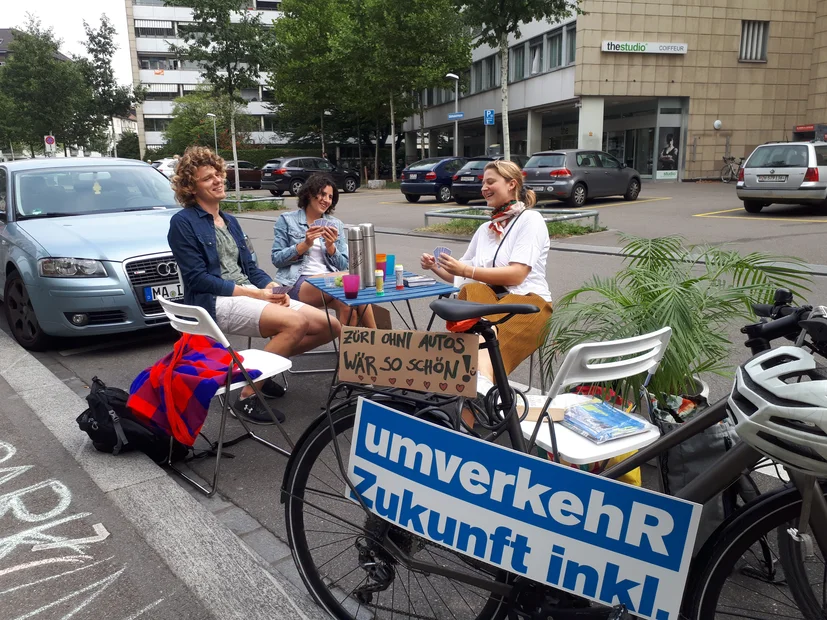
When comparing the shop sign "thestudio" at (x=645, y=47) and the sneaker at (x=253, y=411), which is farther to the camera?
the shop sign "thestudio" at (x=645, y=47)

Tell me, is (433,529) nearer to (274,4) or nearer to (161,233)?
(161,233)

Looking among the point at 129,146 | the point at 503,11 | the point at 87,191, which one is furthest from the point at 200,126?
the point at 87,191

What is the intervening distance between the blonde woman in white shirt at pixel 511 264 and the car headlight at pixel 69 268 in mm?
3118

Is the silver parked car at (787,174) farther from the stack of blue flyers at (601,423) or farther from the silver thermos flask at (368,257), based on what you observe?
the stack of blue flyers at (601,423)

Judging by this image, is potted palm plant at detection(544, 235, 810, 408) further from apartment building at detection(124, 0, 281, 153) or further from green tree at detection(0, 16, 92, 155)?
apartment building at detection(124, 0, 281, 153)

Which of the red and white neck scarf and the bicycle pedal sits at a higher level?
the red and white neck scarf

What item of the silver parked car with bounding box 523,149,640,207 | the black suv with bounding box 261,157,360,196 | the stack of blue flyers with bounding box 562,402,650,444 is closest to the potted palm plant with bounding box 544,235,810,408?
the stack of blue flyers with bounding box 562,402,650,444

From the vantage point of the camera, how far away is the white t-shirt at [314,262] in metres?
5.08

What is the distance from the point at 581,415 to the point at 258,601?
137 centimetres

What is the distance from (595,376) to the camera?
2.03 meters

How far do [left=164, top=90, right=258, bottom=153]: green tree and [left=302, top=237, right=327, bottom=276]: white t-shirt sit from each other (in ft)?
146

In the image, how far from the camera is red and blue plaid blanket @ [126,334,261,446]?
10.8 ft

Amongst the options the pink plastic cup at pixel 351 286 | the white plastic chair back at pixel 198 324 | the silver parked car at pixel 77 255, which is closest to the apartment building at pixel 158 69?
the silver parked car at pixel 77 255

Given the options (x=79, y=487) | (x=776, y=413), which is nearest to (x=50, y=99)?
(x=79, y=487)
